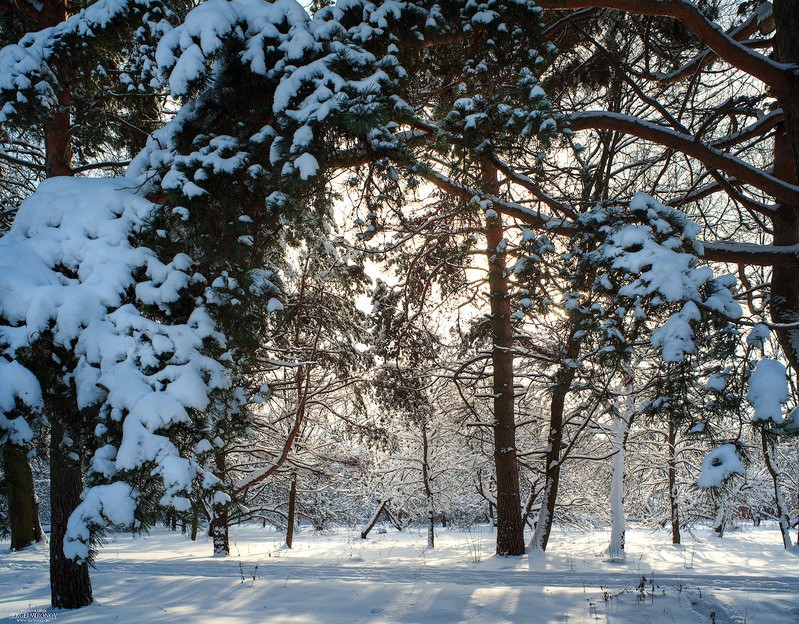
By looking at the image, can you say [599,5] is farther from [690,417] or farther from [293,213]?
[690,417]

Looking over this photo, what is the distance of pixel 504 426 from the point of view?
8.49 meters

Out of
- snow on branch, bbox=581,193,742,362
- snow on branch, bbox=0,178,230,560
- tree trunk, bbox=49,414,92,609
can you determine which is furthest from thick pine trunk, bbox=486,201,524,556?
tree trunk, bbox=49,414,92,609

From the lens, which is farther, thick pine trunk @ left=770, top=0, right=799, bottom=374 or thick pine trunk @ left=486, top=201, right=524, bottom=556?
thick pine trunk @ left=486, top=201, right=524, bottom=556

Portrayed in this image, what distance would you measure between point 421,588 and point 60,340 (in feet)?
14.3

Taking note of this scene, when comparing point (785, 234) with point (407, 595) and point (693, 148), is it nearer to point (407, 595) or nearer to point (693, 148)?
point (693, 148)

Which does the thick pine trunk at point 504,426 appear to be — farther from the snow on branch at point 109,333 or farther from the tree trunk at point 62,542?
the tree trunk at point 62,542

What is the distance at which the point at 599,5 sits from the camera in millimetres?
4285

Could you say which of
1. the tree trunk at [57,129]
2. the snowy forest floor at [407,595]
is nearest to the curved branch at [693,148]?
the snowy forest floor at [407,595]

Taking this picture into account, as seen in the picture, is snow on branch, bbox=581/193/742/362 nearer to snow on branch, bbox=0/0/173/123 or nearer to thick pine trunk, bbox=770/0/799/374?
thick pine trunk, bbox=770/0/799/374

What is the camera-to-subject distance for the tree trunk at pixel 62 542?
5.16m

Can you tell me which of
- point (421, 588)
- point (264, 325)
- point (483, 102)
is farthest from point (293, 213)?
point (421, 588)

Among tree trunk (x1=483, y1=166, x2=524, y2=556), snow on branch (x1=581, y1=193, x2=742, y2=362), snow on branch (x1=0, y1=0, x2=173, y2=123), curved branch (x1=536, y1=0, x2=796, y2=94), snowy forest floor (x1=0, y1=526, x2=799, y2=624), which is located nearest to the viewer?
snow on branch (x1=581, y1=193, x2=742, y2=362)

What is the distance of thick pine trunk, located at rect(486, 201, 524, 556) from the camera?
27.1 ft

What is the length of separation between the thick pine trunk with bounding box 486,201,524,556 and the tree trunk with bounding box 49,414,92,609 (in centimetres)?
593
